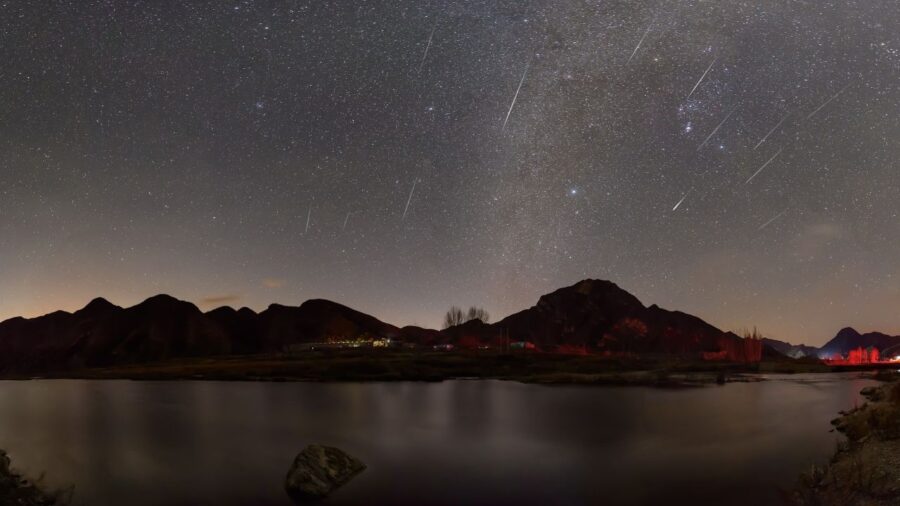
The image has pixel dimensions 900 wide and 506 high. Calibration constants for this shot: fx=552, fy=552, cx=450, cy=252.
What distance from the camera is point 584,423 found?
3919 cm

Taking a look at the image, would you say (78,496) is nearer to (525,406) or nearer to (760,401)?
(525,406)

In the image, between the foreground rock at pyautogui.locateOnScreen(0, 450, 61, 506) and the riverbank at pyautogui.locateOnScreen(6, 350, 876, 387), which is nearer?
the foreground rock at pyautogui.locateOnScreen(0, 450, 61, 506)

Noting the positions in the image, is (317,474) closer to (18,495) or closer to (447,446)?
(18,495)

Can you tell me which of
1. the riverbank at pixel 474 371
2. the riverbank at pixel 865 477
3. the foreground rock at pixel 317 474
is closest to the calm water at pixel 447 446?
the foreground rock at pixel 317 474

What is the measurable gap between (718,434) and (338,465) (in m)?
25.1

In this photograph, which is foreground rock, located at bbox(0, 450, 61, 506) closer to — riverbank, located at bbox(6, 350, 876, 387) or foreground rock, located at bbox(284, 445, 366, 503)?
foreground rock, located at bbox(284, 445, 366, 503)

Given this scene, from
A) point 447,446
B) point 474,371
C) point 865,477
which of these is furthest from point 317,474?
point 474,371

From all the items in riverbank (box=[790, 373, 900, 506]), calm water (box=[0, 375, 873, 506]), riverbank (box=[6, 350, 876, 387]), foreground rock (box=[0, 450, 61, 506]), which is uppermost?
riverbank (box=[790, 373, 900, 506])

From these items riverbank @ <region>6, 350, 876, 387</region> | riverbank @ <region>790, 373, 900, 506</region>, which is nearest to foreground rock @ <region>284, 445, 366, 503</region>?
riverbank @ <region>790, 373, 900, 506</region>

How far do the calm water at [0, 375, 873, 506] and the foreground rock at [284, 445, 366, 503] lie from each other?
0.52m

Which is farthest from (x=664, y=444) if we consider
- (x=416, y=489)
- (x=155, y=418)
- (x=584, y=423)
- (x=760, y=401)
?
(x=155, y=418)

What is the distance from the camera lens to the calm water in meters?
19.5

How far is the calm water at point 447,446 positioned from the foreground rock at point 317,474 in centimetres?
52

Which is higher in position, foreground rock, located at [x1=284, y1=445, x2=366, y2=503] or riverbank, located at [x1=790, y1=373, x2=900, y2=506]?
riverbank, located at [x1=790, y1=373, x2=900, y2=506]
